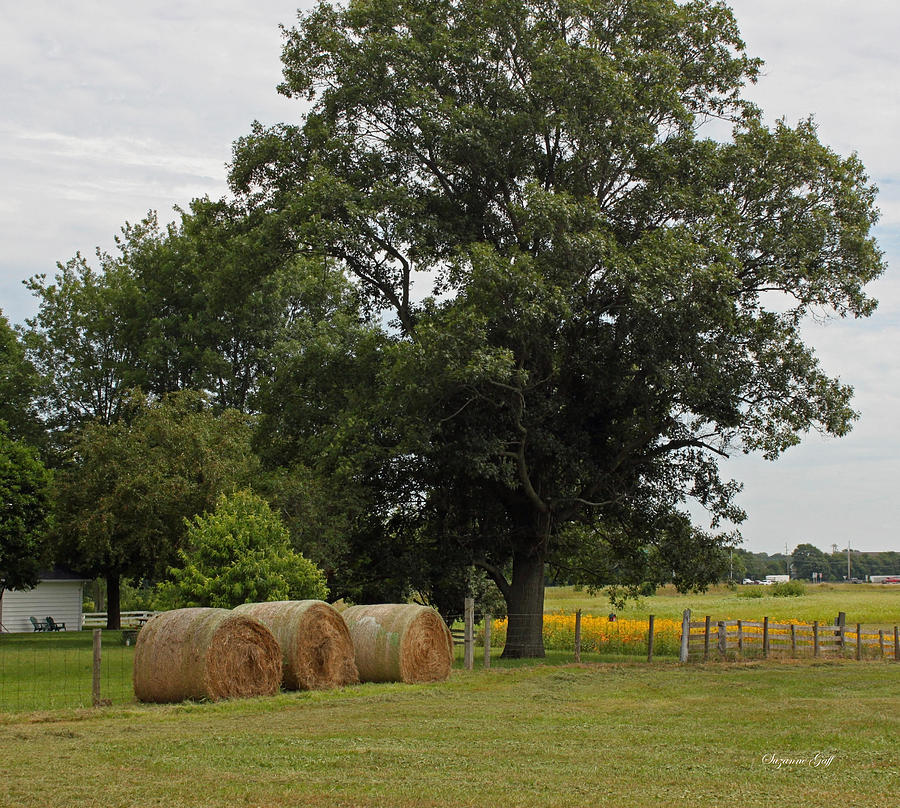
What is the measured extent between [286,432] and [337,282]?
2056 centimetres

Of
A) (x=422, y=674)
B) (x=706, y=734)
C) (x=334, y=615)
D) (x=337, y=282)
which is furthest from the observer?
(x=337, y=282)

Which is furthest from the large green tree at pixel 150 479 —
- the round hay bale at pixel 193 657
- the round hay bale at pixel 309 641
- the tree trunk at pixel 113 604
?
the round hay bale at pixel 193 657

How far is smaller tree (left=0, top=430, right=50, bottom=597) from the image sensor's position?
37.9 metres

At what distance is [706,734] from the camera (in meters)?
12.2

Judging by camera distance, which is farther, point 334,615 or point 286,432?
point 286,432

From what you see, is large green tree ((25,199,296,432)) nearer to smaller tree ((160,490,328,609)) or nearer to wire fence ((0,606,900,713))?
wire fence ((0,606,900,713))

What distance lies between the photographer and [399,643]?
1847 cm

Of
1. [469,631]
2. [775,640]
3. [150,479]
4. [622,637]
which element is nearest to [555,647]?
[622,637]

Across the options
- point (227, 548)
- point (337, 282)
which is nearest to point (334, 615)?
point (227, 548)

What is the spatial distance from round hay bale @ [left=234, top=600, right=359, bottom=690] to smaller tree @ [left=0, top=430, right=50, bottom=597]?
2344 centimetres

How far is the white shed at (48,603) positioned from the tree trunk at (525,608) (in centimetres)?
3018

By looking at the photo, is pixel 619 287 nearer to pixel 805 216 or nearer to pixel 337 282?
pixel 805 216

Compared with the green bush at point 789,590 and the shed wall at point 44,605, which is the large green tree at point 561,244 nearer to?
the shed wall at point 44,605

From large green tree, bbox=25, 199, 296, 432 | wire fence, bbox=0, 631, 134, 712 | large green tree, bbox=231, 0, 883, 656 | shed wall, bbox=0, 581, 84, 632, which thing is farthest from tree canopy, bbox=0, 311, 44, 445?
large green tree, bbox=231, 0, 883, 656
